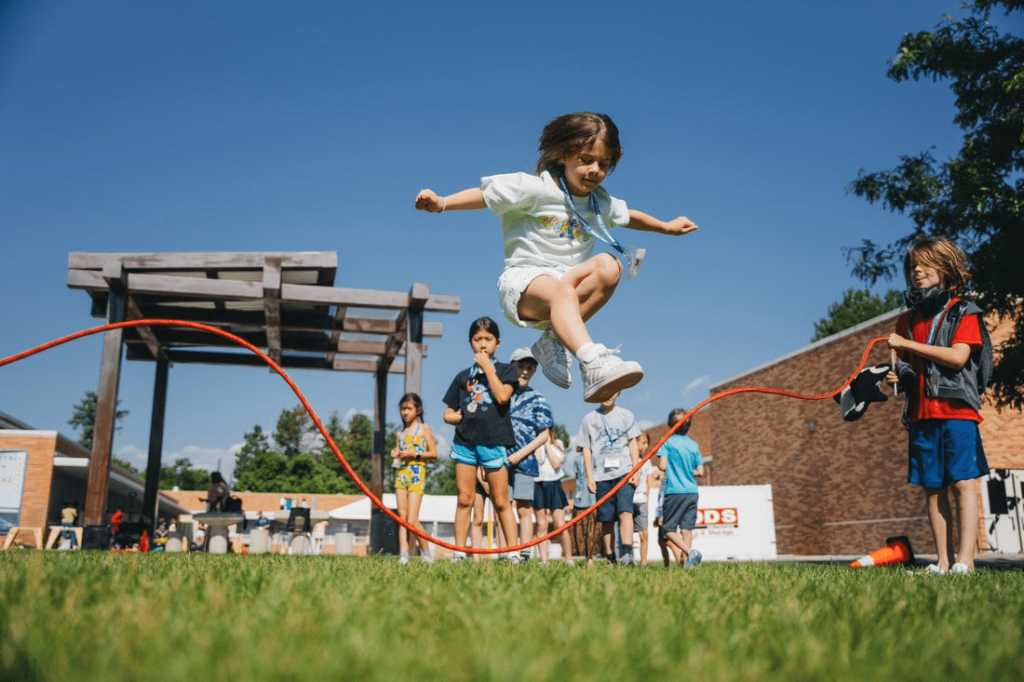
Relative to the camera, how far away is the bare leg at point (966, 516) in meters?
4.34

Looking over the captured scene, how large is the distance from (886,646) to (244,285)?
37.2 feet

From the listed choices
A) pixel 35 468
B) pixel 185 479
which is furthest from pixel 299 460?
pixel 35 468

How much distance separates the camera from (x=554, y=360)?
13.5 feet

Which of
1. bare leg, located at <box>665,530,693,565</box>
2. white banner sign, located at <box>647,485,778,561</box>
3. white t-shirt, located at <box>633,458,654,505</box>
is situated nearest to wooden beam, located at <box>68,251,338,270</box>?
white t-shirt, located at <box>633,458,654,505</box>

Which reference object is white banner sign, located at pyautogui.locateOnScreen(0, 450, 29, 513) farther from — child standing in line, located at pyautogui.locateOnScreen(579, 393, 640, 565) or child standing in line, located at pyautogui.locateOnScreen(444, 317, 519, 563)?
child standing in line, located at pyautogui.locateOnScreen(444, 317, 519, 563)

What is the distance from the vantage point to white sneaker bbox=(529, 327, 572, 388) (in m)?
4.12

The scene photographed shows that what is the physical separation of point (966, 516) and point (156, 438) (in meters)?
13.7

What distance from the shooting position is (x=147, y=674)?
47.9 inches

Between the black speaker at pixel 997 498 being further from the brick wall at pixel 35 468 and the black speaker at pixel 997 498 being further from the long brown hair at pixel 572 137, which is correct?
the brick wall at pixel 35 468

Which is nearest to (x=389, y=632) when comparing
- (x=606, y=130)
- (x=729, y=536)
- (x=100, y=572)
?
(x=100, y=572)

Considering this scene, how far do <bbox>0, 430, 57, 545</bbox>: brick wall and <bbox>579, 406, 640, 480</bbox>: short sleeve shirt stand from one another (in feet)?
73.9

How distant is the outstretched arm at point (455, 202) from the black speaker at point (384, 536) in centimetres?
870

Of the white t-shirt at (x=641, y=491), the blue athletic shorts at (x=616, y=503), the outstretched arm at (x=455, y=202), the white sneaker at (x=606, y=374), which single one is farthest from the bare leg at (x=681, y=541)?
the outstretched arm at (x=455, y=202)

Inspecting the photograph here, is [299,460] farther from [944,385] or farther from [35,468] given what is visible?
[944,385]
